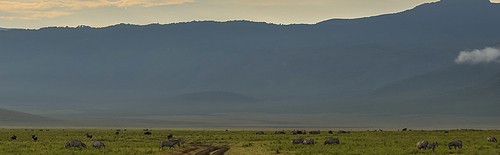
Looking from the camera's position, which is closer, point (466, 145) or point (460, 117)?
point (466, 145)

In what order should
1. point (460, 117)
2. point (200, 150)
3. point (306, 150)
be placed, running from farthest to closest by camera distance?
point (460, 117) < point (200, 150) < point (306, 150)

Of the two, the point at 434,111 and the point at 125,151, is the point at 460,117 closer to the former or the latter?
the point at 434,111

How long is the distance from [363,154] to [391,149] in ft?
12.2

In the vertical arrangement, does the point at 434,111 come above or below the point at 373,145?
above

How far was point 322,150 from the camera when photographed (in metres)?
37.9

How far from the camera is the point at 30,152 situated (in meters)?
36.4

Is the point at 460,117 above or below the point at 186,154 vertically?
above

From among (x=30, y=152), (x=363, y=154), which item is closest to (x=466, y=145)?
(x=363, y=154)

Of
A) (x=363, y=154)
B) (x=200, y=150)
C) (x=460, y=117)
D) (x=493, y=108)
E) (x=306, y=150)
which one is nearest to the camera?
(x=363, y=154)

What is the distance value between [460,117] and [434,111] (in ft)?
69.8

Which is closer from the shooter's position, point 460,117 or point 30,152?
point 30,152

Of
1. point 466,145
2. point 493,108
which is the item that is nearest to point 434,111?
point 493,108

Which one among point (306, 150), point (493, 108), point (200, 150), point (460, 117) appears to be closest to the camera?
point (306, 150)

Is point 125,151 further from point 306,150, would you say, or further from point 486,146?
point 486,146
